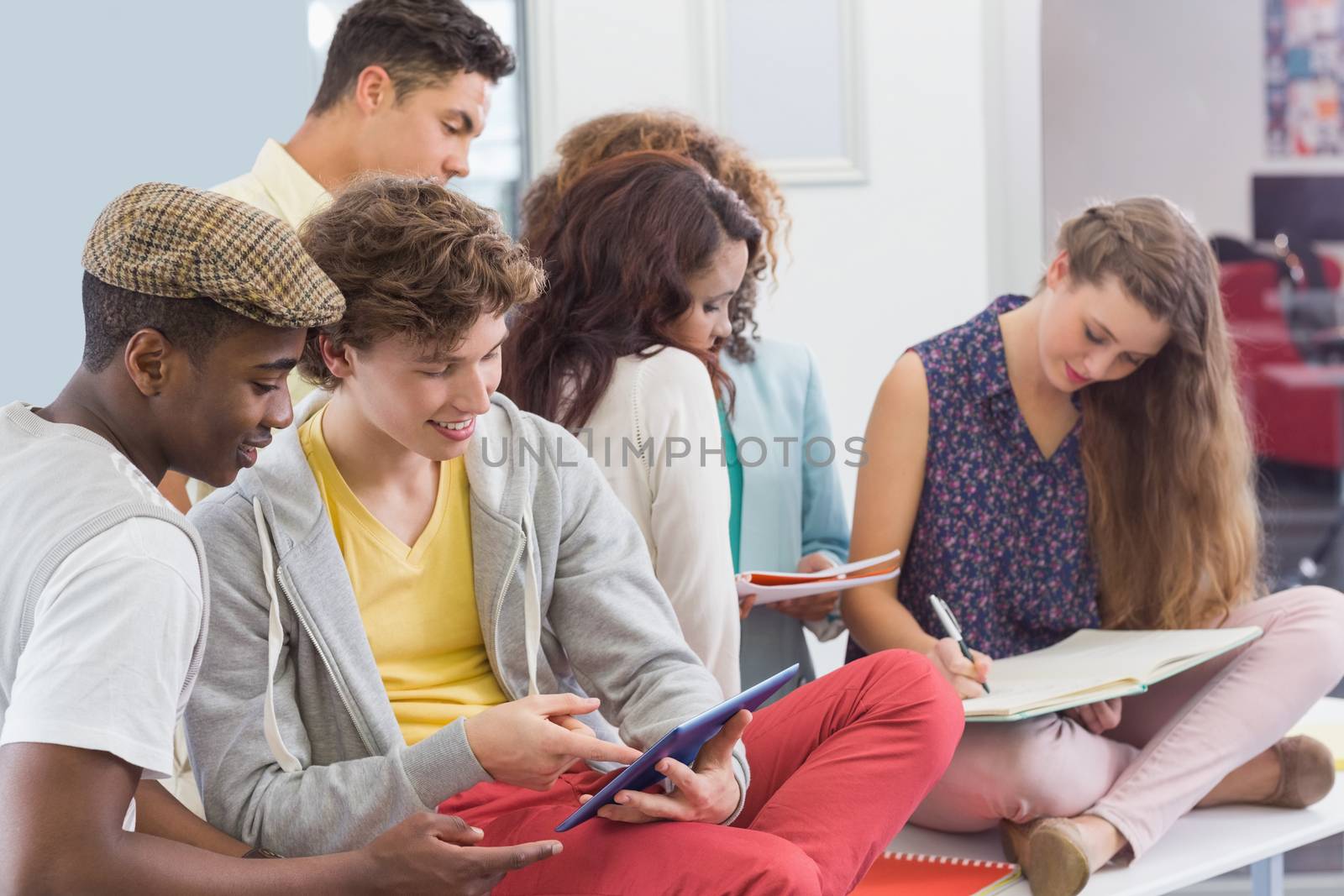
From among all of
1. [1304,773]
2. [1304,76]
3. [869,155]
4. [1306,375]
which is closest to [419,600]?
[1304,773]

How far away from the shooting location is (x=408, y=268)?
4.36ft

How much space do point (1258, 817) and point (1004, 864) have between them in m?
0.43

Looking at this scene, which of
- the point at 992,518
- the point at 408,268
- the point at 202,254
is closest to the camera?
the point at 202,254

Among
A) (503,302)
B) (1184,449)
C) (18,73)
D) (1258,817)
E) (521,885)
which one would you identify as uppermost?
(18,73)

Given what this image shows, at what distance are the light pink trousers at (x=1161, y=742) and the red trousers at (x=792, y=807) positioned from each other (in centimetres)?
31

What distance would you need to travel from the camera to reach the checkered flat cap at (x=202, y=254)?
108 centimetres

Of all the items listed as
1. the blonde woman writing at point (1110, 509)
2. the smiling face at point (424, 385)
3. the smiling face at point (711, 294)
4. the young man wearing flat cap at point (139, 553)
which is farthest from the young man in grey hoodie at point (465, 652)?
the blonde woman writing at point (1110, 509)

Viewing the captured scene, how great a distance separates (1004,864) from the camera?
1.76m

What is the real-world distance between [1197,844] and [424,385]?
3.91 ft

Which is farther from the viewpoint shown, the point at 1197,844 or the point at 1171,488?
the point at 1171,488

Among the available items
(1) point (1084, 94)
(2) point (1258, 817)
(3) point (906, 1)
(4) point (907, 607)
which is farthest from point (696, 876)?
(1) point (1084, 94)

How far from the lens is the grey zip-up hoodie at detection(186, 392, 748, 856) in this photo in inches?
50.2

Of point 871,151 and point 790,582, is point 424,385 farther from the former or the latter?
point 871,151

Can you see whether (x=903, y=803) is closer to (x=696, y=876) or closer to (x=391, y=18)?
(x=696, y=876)
